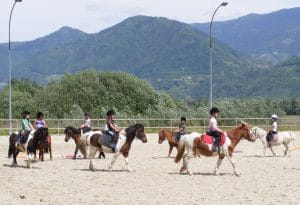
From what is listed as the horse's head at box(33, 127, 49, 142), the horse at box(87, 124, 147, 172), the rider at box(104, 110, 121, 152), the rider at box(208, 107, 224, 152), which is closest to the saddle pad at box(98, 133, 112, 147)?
the horse at box(87, 124, 147, 172)

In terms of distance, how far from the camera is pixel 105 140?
2123 centimetres

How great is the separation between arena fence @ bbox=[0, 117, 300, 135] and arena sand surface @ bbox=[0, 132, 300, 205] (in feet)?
73.4

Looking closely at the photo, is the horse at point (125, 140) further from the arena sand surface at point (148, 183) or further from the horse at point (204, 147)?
the horse at point (204, 147)

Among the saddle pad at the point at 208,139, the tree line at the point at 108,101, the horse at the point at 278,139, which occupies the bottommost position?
the horse at the point at 278,139

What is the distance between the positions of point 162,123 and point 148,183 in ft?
109

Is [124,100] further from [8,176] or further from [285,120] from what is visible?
[8,176]

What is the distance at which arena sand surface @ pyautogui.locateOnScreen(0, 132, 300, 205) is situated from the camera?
14.6m

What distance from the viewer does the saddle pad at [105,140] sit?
21172 millimetres

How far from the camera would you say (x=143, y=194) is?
15.4 m

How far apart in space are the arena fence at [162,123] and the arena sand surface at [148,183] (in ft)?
73.4

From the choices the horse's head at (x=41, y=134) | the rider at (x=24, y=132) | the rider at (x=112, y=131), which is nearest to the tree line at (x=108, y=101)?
the rider at (x=24, y=132)

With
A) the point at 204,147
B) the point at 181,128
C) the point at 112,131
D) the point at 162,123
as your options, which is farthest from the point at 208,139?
the point at 162,123

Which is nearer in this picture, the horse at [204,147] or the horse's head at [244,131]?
the horse at [204,147]

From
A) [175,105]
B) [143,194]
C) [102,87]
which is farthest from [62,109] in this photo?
[143,194]
